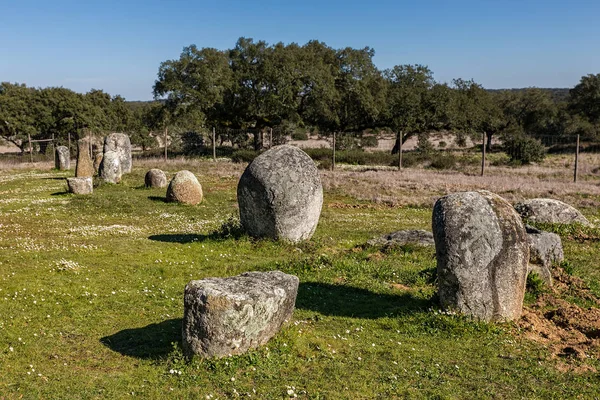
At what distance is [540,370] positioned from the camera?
770 cm

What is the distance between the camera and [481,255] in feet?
29.4

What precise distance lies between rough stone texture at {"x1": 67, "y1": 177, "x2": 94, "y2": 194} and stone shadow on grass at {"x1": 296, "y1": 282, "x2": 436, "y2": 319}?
1672cm

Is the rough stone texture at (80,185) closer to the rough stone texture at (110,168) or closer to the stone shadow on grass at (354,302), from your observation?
the rough stone texture at (110,168)

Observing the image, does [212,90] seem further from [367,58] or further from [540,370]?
[540,370]

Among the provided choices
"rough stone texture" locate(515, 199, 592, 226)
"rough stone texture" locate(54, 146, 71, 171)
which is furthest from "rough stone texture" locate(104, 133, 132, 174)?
"rough stone texture" locate(515, 199, 592, 226)

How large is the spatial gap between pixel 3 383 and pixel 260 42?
148 ft

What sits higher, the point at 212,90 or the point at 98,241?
the point at 212,90

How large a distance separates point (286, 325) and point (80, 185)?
19400mm

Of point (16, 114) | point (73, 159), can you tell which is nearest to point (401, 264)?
point (73, 159)

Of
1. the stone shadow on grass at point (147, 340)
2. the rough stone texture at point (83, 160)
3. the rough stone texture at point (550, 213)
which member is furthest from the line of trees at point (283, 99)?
the stone shadow on grass at point (147, 340)

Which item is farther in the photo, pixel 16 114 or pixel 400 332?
pixel 16 114

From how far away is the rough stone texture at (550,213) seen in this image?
18016 mm

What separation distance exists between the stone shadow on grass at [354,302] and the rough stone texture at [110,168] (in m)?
20.0

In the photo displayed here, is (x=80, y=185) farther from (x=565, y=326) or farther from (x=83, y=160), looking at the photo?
(x=565, y=326)
